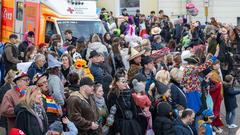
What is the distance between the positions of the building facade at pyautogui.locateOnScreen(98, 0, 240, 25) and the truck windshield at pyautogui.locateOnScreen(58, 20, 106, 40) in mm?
12964

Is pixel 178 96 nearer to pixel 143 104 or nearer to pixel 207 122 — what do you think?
pixel 207 122

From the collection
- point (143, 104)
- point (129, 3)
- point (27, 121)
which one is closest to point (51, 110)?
point (27, 121)

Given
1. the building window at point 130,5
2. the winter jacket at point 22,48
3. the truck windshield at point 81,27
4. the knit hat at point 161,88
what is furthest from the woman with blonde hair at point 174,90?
the building window at point 130,5

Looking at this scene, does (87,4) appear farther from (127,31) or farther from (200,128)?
(200,128)

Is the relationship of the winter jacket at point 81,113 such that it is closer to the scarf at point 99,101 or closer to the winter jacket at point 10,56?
the scarf at point 99,101

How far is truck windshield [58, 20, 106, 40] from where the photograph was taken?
18250 mm

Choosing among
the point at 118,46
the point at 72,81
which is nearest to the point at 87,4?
the point at 118,46

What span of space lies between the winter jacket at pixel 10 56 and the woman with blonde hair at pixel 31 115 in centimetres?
605

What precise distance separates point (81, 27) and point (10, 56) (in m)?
4.60

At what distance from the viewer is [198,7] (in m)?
31.2

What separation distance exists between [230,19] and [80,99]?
2412cm

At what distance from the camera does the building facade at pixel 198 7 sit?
3125 cm

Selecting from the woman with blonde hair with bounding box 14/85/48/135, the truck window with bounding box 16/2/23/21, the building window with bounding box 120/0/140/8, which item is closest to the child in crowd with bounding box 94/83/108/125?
the woman with blonde hair with bounding box 14/85/48/135

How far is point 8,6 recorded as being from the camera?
2167 cm
